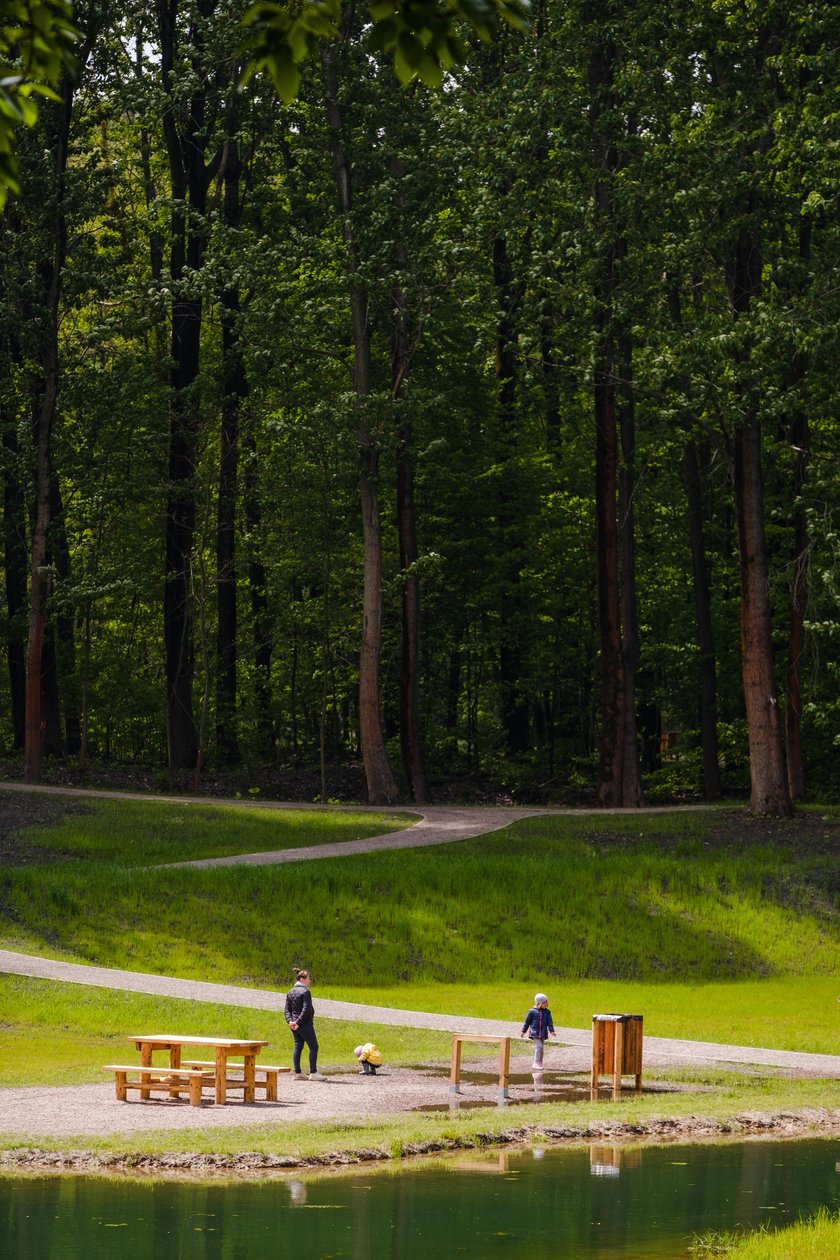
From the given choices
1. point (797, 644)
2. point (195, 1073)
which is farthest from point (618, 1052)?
point (797, 644)

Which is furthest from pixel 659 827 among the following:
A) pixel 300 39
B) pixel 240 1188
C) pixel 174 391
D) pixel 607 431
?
pixel 300 39

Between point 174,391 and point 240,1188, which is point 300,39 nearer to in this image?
point 240,1188

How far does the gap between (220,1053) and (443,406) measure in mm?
23766

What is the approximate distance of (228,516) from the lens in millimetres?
44188

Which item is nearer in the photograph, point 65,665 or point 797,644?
point 797,644

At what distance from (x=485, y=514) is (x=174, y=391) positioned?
28.3 ft

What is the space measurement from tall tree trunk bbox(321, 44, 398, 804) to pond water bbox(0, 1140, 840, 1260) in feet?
74.7

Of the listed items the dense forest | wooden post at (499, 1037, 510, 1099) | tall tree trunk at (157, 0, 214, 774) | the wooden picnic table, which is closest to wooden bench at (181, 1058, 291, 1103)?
the wooden picnic table

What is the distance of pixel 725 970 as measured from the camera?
26.5 m

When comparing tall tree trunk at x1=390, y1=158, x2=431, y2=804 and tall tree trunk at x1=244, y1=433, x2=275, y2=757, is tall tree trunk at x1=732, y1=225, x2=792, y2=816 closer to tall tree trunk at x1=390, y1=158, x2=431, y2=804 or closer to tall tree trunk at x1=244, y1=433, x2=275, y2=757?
tall tree trunk at x1=390, y1=158, x2=431, y2=804

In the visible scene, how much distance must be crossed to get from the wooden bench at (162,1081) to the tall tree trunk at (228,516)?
25.8 meters

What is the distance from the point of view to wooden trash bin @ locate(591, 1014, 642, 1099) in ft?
57.7

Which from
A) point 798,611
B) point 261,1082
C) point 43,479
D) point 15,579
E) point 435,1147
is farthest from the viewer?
point 15,579

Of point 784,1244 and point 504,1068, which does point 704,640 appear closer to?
point 504,1068
